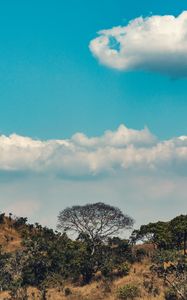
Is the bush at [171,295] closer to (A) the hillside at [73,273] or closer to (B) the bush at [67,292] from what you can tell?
(A) the hillside at [73,273]

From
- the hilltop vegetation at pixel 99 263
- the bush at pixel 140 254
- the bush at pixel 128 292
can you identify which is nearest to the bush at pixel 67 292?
the hilltop vegetation at pixel 99 263

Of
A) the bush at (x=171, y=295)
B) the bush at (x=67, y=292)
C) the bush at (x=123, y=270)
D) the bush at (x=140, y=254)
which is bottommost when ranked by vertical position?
the bush at (x=171, y=295)

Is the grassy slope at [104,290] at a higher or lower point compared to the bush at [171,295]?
higher

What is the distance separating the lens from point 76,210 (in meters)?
83.4

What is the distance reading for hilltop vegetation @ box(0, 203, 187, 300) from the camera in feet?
202

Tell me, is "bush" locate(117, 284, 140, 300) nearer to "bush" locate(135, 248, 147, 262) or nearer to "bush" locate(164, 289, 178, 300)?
"bush" locate(164, 289, 178, 300)

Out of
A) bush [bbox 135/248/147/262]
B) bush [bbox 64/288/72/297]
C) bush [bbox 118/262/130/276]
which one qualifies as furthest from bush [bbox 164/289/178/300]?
bush [bbox 135/248/147/262]

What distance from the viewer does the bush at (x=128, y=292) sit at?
59.6 metres

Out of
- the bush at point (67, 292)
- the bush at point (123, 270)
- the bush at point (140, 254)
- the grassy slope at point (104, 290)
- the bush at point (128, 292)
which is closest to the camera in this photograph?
the bush at point (128, 292)

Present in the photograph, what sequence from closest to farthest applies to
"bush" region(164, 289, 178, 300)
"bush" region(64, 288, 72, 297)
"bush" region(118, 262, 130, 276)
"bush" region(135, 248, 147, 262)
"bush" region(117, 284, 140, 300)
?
"bush" region(164, 289, 178, 300) < "bush" region(117, 284, 140, 300) < "bush" region(64, 288, 72, 297) < "bush" region(118, 262, 130, 276) < "bush" region(135, 248, 147, 262)

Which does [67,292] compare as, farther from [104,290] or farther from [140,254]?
[140,254]

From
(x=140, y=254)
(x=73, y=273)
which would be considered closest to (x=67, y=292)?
(x=73, y=273)

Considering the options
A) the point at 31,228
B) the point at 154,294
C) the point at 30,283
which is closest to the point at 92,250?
the point at 30,283

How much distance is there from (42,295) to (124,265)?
43.3ft
